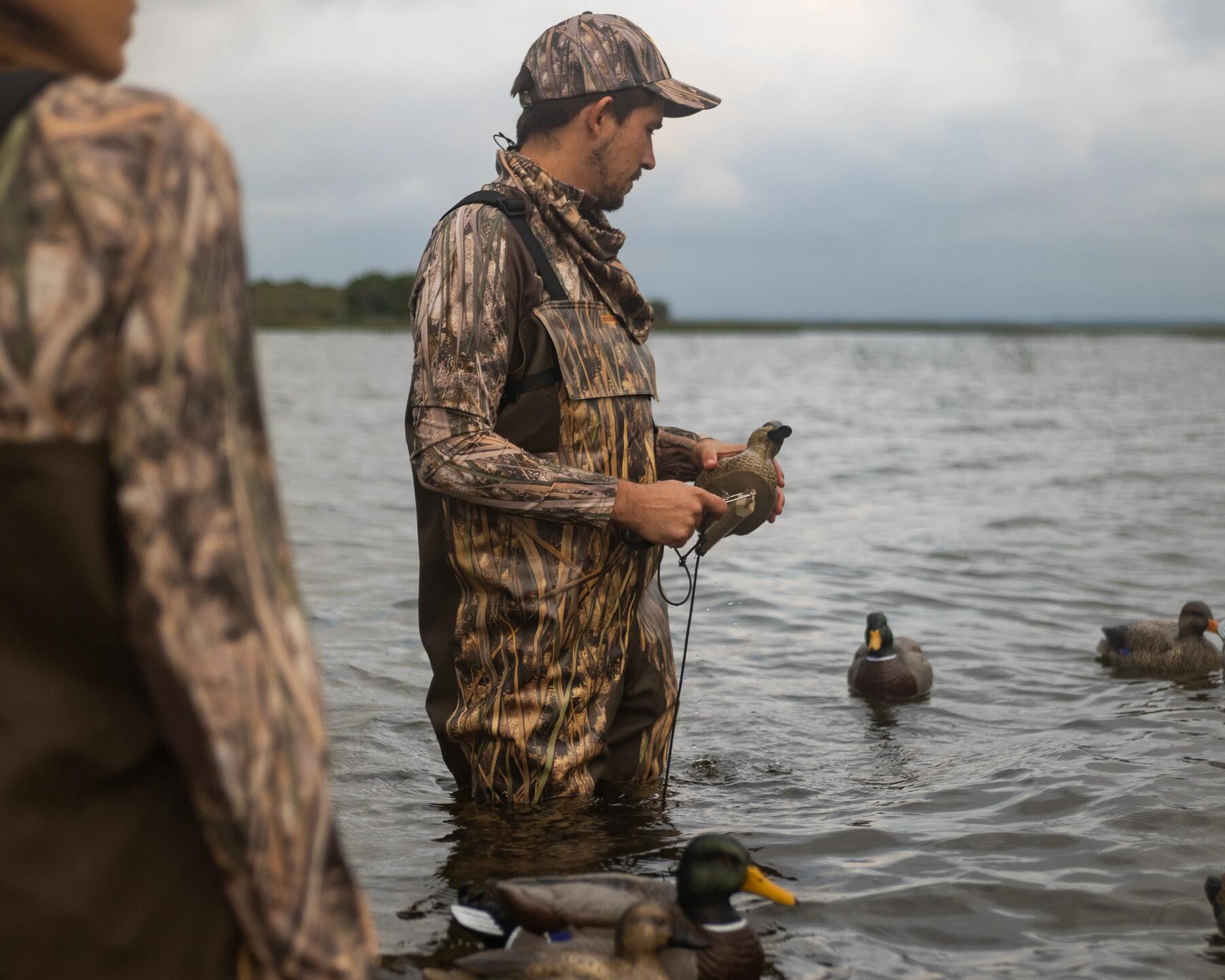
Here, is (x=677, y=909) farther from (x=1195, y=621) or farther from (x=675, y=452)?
(x=1195, y=621)

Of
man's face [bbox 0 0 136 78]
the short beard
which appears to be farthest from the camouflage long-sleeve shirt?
man's face [bbox 0 0 136 78]

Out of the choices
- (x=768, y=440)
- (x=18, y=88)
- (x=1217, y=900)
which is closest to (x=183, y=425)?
(x=18, y=88)

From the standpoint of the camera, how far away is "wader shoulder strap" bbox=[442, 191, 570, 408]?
4480mm

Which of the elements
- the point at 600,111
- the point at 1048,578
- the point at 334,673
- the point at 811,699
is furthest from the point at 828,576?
the point at 600,111

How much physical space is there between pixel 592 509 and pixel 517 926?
1.32 m

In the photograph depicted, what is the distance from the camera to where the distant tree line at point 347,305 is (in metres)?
108

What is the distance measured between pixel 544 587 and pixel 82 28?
3076 millimetres

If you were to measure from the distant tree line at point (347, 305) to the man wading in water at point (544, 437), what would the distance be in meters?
103

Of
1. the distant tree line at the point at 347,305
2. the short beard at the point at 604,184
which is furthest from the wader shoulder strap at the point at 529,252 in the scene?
the distant tree line at the point at 347,305

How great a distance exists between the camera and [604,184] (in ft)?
15.5

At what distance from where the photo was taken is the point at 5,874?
1.47 meters

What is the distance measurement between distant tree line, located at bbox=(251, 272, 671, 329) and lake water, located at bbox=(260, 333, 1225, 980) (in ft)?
295

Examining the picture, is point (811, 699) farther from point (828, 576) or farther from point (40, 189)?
point (40, 189)

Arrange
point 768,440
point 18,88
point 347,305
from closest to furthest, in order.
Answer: point 18,88 → point 768,440 → point 347,305
